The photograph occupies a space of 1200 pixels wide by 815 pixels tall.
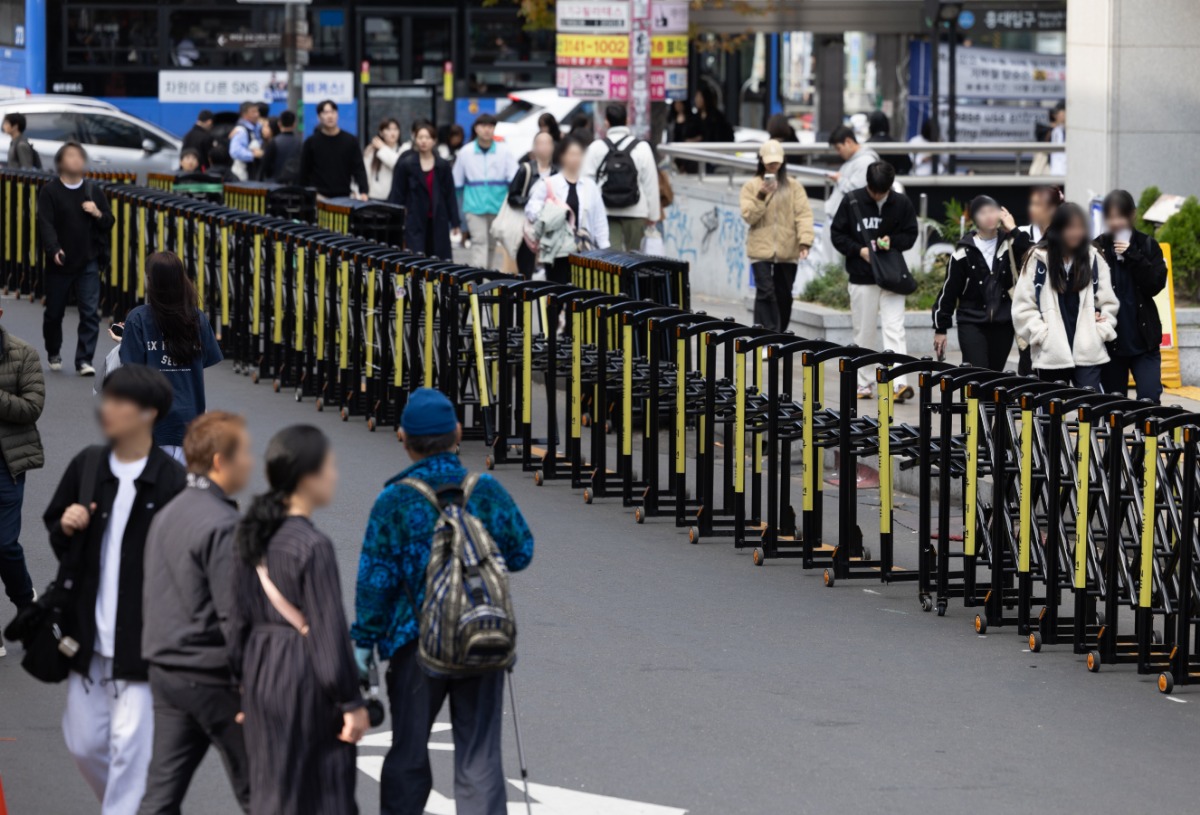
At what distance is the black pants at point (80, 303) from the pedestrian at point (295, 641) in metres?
11.0

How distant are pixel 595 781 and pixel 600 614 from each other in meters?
2.30

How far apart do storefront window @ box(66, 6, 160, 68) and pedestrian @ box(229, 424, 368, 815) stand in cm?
3041

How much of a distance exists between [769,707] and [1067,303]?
402 cm

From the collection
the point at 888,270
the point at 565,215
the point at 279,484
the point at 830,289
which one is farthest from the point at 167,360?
the point at 830,289

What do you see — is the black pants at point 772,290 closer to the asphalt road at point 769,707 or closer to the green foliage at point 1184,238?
the green foliage at point 1184,238

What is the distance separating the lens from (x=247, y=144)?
27.7 meters

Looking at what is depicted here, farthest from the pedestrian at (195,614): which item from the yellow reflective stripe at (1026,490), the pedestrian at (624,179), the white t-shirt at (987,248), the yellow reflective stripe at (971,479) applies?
the pedestrian at (624,179)

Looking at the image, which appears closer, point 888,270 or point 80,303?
point 888,270

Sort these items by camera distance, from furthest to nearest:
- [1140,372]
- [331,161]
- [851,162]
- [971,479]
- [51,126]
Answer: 1. [51,126]
2. [331,161]
3. [851,162]
4. [1140,372]
5. [971,479]

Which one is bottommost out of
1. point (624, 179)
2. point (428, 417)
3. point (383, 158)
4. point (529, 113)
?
point (428, 417)

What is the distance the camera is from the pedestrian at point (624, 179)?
17438mm

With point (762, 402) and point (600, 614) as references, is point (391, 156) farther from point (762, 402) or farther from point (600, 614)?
point (600, 614)

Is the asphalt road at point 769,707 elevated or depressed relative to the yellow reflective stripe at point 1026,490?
depressed

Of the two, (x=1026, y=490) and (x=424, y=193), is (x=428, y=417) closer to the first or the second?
(x=1026, y=490)
